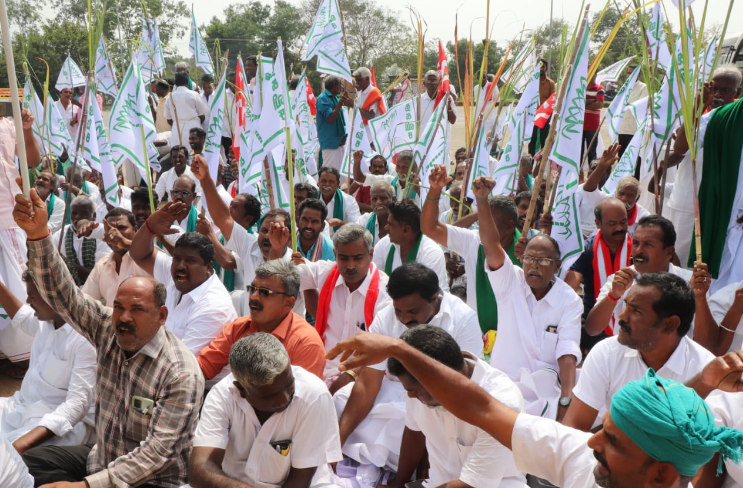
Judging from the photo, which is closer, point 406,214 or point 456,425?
point 456,425

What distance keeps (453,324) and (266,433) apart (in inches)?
49.8

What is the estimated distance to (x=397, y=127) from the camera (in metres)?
7.39

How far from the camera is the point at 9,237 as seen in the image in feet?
17.9

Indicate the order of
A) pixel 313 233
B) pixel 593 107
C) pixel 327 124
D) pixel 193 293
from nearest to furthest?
pixel 193 293 → pixel 313 233 → pixel 327 124 → pixel 593 107

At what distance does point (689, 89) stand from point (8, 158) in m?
4.75

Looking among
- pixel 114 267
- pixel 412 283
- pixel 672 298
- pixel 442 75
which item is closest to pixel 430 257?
pixel 412 283

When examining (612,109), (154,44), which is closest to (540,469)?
(612,109)

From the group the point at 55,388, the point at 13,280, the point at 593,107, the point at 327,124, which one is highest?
the point at 593,107

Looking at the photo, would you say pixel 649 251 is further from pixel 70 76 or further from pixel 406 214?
pixel 70 76

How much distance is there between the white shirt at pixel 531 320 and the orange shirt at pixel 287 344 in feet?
3.65

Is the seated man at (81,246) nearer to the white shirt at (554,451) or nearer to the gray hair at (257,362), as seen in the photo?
the gray hair at (257,362)

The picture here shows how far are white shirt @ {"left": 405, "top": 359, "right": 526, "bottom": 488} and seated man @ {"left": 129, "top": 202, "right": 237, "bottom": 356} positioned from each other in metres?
1.57

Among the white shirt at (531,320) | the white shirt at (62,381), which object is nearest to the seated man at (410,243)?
the white shirt at (531,320)

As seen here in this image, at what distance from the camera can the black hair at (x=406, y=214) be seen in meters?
4.80
